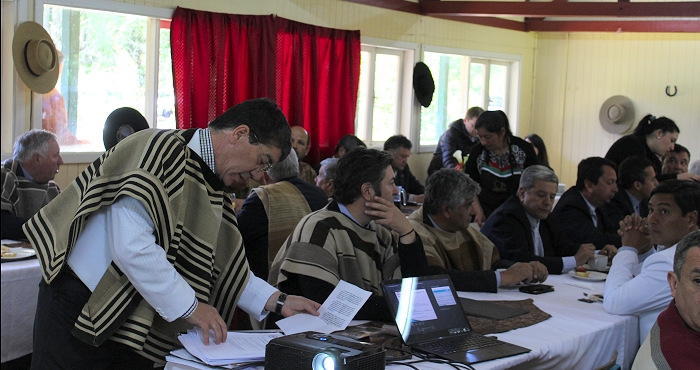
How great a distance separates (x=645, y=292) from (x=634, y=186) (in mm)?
2421

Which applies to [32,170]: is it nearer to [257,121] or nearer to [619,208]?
[257,121]

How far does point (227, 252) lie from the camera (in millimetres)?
2287

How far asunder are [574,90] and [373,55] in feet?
11.3

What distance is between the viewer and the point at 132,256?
1.85 m

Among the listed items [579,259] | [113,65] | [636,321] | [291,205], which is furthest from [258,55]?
[636,321]

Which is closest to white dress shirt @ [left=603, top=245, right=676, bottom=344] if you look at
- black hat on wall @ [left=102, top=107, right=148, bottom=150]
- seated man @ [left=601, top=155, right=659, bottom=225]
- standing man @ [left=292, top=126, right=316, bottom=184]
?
seated man @ [left=601, top=155, right=659, bottom=225]

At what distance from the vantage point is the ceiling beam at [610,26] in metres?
8.94

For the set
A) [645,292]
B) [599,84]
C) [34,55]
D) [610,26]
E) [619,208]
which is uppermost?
[610,26]

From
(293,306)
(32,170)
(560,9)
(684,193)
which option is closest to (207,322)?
(293,306)

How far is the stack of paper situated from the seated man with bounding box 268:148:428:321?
0.50 metres

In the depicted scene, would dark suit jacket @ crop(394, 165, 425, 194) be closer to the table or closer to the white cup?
the white cup

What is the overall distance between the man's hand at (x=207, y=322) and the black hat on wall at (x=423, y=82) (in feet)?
21.6

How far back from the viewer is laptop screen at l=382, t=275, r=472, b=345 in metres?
2.32

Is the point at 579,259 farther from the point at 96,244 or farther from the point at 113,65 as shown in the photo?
the point at 113,65
